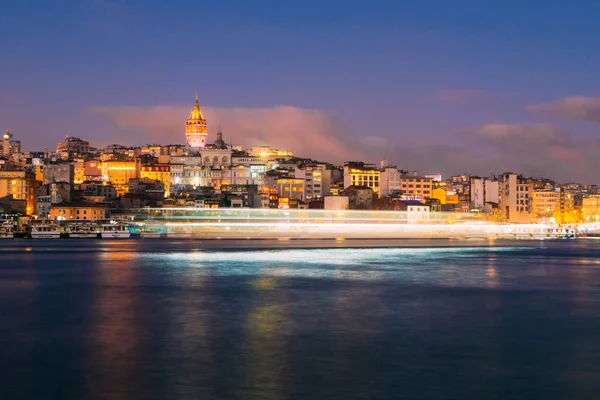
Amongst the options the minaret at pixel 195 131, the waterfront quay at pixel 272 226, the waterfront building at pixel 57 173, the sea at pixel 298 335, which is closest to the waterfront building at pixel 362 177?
the waterfront quay at pixel 272 226

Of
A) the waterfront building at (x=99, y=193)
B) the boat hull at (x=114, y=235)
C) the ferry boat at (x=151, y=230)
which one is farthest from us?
the waterfront building at (x=99, y=193)

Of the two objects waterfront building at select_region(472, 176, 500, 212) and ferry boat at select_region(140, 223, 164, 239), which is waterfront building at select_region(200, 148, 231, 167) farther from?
ferry boat at select_region(140, 223, 164, 239)

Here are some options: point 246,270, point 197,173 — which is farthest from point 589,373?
point 197,173

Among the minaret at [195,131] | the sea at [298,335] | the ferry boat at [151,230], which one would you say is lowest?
the sea at [298,335]

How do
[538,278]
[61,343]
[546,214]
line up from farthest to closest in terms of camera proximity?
[546,214]
[538,278]
[61,343]

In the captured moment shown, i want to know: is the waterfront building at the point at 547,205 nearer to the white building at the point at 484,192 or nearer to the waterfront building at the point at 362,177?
the white building at the point at 484,192

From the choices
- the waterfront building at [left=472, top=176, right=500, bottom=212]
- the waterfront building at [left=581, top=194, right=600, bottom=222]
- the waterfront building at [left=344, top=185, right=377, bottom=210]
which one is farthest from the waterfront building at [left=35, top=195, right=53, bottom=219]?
the waterfront building at [left=581, top=194, right=600, bottom=222]

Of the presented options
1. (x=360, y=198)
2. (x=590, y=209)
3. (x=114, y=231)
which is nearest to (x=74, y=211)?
(x=114, y=231)

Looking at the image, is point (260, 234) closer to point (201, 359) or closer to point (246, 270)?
point (246, 270)
